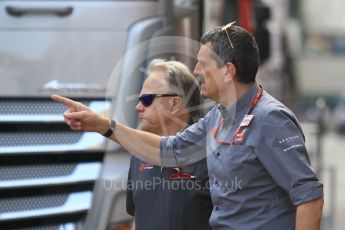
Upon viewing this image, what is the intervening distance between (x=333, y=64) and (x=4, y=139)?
3726 centimetres

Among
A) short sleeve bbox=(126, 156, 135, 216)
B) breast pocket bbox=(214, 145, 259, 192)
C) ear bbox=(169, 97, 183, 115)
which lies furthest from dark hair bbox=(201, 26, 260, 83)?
short sleeve bbox=(126, 156, 135, 216)

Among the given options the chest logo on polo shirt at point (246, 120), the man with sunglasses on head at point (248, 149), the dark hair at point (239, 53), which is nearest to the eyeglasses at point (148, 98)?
the man with sunglasses on head at point (248, 149)

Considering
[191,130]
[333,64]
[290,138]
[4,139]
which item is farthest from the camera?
[333,64]

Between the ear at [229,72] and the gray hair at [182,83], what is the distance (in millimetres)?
604

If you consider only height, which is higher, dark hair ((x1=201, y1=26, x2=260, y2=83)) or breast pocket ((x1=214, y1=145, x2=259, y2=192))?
dark hair ((x1=201, y1=26, x2=260, y2=83))

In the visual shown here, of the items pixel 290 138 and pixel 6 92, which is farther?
pixel 6 92

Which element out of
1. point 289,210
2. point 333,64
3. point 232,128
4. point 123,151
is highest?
point 232,128

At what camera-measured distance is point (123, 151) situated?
496 cm

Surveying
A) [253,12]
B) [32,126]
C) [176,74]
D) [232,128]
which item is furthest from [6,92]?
[253,12]

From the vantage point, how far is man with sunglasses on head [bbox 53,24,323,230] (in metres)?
3.36

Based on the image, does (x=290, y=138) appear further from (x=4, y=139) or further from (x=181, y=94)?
(x=4, y=139)

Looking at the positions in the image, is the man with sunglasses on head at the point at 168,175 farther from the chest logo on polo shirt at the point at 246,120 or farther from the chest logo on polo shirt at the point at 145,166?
the chest logo on polo shirt at the point at 246,120

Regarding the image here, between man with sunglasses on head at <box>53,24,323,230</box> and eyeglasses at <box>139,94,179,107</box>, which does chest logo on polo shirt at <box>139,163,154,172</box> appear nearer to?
eyeglasses at <box>139,94,179,107</box>

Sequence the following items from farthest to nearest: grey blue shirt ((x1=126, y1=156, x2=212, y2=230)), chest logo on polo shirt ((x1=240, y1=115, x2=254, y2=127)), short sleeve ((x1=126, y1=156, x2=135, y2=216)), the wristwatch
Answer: short sleeve ((x1=126, y1=156, x2=135, y2=216)), grey blue shirt ((x1=126, y1=156, x2=212, y2=230)), the wristwatch, chest logo on polo shirt ((x1=240, y1=115, x2=254, y2=127))
